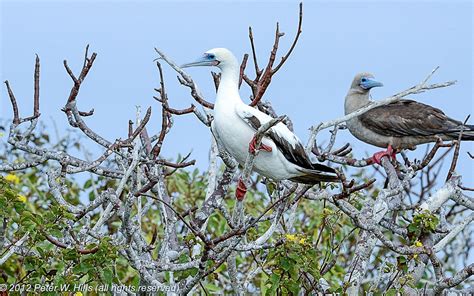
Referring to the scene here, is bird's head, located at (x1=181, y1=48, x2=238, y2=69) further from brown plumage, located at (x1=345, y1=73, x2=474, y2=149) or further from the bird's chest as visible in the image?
brown plumage, located at (x1=345, y1=73, x2=474, y2=149)

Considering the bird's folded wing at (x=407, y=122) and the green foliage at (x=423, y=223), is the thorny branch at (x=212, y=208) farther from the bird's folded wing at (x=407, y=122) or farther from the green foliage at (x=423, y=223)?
the bird's folded wing at (x=407, y=122)

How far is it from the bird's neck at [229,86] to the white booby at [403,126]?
3.51 meters

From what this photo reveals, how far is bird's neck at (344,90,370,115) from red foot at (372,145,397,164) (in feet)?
2.43

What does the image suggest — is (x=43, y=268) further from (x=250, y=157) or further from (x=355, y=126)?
(x=355, y=126)

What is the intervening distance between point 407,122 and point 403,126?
74 mm

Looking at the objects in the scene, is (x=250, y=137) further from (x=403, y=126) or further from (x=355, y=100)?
(x=355, y=100)

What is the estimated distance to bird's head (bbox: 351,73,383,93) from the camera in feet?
31.6

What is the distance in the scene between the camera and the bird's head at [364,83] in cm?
A: 962

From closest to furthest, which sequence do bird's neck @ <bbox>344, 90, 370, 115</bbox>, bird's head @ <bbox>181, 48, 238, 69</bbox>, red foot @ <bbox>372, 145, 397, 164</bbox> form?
1. bird's head @ <bbox>181, 48, 238, 69</bbox>
2. red foot @ <bbox>372, 145, 397, 164</bbox>
3. bird's neck @ <bbox>344, 90, 370, 115</bbox>

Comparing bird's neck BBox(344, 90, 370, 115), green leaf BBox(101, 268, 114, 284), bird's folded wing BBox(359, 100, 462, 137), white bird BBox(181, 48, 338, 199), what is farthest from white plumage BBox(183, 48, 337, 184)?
bird's neck BBox(344, 90, 370, 115)

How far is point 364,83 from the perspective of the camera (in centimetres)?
965

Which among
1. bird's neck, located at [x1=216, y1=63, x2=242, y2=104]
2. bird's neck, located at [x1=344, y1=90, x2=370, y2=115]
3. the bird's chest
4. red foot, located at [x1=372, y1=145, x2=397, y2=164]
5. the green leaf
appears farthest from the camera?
bird's neck, located at [x1=344, y1=90, x2=370, y2=115]

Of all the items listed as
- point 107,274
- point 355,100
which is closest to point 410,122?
point 355,100

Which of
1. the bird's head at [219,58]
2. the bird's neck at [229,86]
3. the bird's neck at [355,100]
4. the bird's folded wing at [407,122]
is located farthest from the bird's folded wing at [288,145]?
the bird's neck at [355,100]
